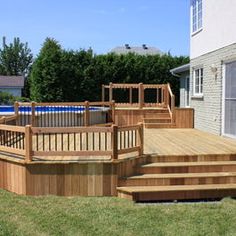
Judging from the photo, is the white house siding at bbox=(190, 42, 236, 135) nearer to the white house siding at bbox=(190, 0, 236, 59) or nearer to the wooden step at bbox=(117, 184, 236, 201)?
the white house siding at bbox=(190, 0, 236, 59)

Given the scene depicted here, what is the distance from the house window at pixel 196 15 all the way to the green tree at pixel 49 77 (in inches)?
406

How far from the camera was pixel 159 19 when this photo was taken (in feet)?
87.8

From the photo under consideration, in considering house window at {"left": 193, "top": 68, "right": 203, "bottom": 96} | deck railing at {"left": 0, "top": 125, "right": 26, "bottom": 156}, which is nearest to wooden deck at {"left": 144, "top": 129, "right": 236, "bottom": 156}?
house window at {"left": 193, "top": 68, "right": 203, "bottom": 96}

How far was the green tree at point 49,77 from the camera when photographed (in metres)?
23.1

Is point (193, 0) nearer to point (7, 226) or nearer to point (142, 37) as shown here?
point (7, 226)

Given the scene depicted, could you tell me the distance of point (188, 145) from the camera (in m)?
10.3

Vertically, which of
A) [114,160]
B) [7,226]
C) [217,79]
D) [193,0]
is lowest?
[7,226]

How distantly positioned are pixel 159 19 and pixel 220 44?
15.5 m

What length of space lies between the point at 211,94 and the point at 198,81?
2333 mm

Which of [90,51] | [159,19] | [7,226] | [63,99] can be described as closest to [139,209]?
[7,226]

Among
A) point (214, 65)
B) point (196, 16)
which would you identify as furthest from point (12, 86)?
point (214, 65)

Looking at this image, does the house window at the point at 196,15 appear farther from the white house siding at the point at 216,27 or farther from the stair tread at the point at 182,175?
the stair tread at the point at 182,175

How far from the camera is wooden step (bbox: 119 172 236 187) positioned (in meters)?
7.83

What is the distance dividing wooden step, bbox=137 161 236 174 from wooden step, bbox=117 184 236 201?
62 cm
